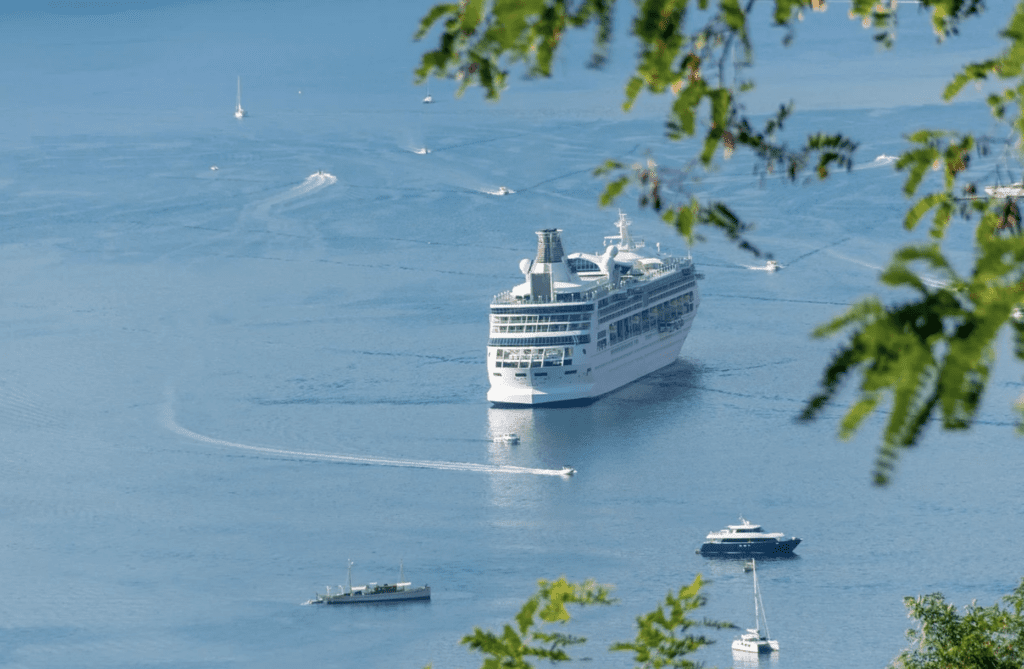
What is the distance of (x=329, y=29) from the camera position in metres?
176

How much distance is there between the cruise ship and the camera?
172 ft

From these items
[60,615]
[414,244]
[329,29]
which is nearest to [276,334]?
[414,244]

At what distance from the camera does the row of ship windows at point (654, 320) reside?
5562cm

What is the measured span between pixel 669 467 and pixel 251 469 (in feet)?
32.6

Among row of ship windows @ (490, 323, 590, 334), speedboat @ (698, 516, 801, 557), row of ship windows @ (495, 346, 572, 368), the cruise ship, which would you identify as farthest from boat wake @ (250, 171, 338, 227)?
speedboat @ (698, 516, 801, 557)

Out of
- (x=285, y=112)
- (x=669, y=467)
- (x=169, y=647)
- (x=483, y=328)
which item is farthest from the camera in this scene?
(x=285, y=112)

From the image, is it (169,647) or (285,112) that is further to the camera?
(285,112)

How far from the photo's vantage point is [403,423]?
161 ft

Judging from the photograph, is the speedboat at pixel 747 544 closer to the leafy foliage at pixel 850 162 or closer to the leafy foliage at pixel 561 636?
the leafy foliage at pixel 561 636

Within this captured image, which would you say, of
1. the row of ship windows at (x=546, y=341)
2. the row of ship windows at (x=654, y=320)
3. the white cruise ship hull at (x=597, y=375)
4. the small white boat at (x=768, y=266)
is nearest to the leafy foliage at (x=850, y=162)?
the white cruise ship hull at (x=597, y=375)

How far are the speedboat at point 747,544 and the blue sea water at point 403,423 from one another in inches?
19.0

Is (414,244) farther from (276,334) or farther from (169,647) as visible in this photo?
(169,647)

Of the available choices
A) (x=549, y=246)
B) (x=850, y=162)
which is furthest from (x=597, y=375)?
(x=850, y=162)

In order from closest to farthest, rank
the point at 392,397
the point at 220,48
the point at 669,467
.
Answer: the point at 669,467 → the point at 392,397 → the point at 220,48
